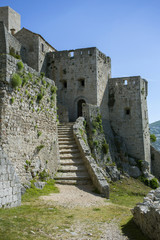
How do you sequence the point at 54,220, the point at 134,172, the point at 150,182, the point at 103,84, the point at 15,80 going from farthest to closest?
the point at 103,84 → the point at 134,172 → the point at 150,182 → the point at 15,80 → the point at 54,220

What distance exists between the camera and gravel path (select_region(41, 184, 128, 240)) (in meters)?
6.93

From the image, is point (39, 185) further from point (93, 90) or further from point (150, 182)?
point (93, 90)

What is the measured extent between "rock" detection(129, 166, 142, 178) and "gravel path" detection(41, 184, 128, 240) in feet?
40.5

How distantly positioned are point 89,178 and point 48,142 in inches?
124

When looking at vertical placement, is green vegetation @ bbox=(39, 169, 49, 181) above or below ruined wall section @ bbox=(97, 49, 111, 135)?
below

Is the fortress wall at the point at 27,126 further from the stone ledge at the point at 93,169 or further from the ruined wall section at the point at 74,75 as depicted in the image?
the ruined wall section at the point at 74,75

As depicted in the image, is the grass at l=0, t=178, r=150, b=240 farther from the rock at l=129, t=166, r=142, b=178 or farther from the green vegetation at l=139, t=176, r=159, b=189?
the rock at l=129, t=166, r=142, b=178

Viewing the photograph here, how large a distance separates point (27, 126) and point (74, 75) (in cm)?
1511

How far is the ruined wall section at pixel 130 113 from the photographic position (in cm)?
2761

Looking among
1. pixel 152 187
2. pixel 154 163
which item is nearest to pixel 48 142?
pixel 152 187

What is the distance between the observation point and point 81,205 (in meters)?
10.5

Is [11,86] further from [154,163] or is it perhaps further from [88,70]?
[154,163]

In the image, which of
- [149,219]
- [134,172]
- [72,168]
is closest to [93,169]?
[72,168]

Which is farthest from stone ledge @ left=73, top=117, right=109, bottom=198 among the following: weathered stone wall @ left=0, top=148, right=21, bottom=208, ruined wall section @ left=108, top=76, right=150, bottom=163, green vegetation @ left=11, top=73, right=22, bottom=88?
ruined wall section @ left=108, top=76, right=150, bottom=163
